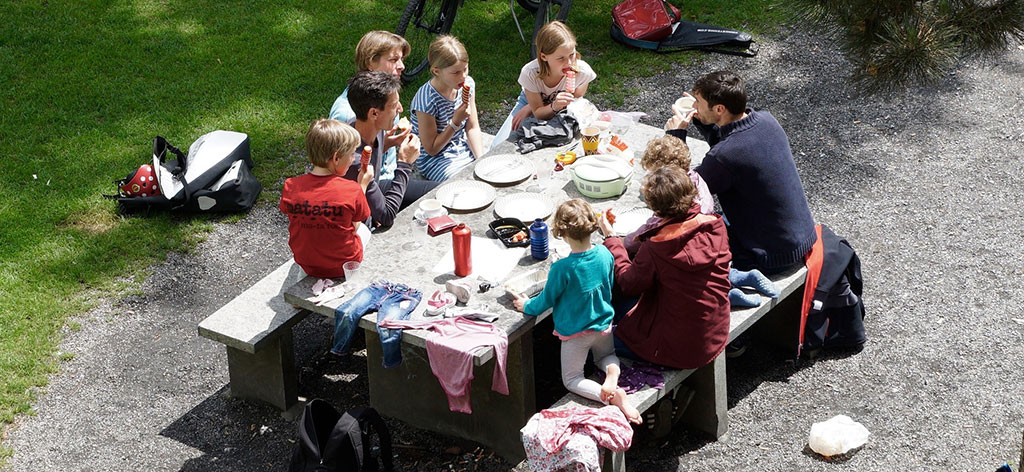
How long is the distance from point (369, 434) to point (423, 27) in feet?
14.4

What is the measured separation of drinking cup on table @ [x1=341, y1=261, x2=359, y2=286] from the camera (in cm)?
438

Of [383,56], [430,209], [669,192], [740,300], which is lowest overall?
[740,300]

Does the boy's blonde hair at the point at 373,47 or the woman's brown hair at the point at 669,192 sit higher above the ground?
the woman's brown hair at the point at 669,192

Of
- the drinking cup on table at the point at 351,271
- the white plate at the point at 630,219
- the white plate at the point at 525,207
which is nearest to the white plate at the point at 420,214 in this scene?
the white plate at the point at 525,207

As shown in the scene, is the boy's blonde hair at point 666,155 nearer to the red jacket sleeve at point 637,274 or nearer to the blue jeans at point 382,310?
the red jacket sleeve at point 637,274

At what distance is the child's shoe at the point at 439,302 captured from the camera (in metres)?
4.16

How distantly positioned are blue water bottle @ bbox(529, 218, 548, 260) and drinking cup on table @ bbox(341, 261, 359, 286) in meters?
0.79

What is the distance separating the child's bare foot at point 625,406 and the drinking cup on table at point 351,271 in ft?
4.16

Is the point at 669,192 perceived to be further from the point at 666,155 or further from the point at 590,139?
the point at 590,139

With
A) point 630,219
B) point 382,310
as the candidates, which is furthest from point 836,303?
point 382,310

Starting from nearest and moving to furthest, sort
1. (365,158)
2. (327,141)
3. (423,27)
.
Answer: (327,141) → (365,158) → (423,27)

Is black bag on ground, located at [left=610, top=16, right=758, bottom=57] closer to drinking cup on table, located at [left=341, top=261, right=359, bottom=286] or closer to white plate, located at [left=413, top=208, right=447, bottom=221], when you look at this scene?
white plate, located at [left=413, top=208, right=447, bottom=221]

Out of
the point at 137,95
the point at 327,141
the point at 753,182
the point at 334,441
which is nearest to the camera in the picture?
the point at 334,441

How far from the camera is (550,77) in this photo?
5875 mm
